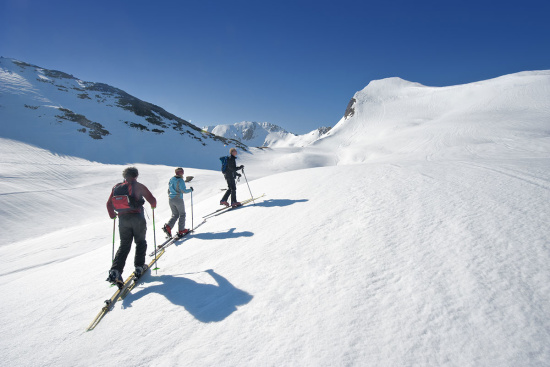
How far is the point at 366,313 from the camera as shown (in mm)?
2309

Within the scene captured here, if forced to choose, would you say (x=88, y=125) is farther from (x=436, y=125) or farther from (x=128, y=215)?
Result: (x=436, y=125)

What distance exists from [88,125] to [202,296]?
49.3 meters

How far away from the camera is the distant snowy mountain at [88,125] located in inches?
1303

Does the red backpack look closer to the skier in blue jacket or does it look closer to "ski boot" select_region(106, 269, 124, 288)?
"ski boot" select_region(106, 269, 124, 288)

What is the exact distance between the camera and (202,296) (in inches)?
127

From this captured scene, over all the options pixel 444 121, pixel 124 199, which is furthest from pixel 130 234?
pixel 444 121

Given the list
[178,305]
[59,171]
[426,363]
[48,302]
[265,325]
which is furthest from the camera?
[59,171]

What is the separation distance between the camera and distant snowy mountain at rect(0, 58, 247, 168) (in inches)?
1303

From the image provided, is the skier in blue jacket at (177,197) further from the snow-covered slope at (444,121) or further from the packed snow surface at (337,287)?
the snow-covered slope at (444,121)

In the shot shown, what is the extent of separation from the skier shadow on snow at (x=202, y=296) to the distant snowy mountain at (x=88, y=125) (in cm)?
3497

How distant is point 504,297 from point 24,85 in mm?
74102

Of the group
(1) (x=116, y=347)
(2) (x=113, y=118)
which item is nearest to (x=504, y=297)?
(1) (x=116, y=347)

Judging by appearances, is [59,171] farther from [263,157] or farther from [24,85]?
[24,85]

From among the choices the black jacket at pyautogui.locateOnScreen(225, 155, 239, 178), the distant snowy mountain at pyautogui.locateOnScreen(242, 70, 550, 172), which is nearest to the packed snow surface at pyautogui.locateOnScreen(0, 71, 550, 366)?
the black jacket at pyautogui.locateOnScreen(225, 155, 239, 178)
